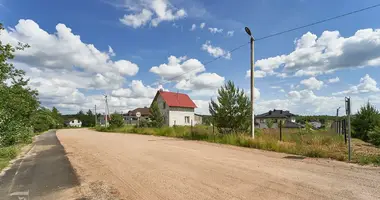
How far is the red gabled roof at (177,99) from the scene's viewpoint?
157 ft

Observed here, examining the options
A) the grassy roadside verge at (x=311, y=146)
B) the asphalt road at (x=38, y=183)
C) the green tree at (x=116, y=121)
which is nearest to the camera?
the asphalt road at (x=38, y=183)

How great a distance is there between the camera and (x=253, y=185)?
570 centimetres

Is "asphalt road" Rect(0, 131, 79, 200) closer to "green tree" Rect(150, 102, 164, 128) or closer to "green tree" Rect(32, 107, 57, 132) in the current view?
"green tree" Rect(32, 107, 57, 132)

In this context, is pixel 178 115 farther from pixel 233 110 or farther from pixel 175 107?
pixel 233 110

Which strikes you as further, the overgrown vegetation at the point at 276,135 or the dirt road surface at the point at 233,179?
the overgrown vegetation at the point at 276,135

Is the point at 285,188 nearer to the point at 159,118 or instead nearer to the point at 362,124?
the point at 362,124

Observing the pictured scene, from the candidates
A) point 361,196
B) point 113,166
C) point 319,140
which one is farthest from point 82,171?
point 319,140

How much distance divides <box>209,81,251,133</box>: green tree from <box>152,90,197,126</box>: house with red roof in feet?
98.2

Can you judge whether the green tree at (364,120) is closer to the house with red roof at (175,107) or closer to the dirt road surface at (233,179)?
the dirt road surface at (233,179)

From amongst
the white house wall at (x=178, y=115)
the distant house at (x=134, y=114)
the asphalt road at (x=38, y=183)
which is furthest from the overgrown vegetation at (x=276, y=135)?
the distant house at (x=134, y=114)

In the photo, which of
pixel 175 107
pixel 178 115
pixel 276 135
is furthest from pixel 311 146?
pixel 178 115

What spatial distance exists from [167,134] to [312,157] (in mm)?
16138

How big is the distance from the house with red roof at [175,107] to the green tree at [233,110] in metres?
29.9

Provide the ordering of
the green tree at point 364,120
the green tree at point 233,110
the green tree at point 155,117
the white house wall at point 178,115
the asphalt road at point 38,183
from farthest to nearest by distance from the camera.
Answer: the white house wall at point 178,115 → the green tree at point 155,117 → the green tree at point 364,120 → the green tree at point 233,110 → the asphalt road at point 38,183
